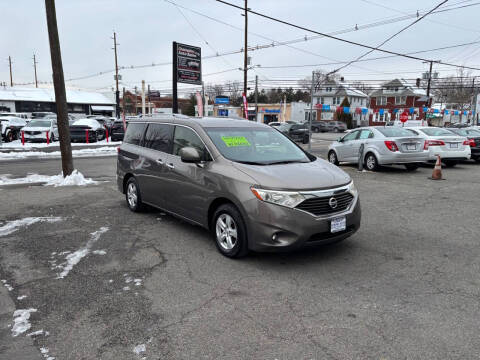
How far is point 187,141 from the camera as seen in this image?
5660mm

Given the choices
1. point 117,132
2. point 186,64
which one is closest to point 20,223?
point 186,64

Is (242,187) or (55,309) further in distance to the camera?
(242,187)

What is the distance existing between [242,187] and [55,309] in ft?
7.45

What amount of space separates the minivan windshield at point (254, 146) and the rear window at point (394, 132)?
7.56 meters

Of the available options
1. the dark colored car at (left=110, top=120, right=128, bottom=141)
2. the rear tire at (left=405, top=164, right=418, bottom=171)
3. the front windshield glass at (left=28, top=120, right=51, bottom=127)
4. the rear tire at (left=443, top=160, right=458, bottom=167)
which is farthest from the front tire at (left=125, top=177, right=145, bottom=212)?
the dark colored car at (left=110, top=120, right=128, bottom=141)

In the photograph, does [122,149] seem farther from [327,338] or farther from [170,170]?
[327,338]

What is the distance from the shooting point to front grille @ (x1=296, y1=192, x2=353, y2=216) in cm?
433

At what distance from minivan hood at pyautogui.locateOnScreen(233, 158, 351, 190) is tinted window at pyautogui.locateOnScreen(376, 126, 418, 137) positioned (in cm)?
819

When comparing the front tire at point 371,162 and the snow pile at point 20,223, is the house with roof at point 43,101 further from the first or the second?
the snow pile at point 20,223

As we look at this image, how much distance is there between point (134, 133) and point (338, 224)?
4338 mm

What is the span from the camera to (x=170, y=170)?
5.80m

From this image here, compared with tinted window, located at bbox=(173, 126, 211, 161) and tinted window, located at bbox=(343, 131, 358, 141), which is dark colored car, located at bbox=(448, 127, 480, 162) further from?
tinted window, located at bbox=(173, 126, 211, 161)

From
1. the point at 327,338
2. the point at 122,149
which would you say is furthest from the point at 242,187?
A: the point at 122,149

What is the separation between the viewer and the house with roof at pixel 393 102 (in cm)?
7362
